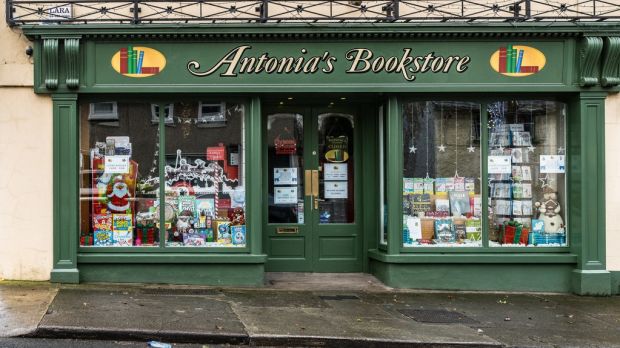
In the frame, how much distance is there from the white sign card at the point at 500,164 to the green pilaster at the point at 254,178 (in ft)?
11.5

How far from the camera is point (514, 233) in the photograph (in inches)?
407

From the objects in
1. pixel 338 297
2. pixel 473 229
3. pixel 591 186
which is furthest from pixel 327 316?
pixel 591 186

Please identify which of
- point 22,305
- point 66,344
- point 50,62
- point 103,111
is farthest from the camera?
point 103,111

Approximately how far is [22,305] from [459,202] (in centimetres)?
626

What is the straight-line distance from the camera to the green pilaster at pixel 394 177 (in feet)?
32.8

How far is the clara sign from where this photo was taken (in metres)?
9.69

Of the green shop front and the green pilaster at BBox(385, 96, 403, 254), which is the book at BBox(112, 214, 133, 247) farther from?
the green pilaster at BBox(385, 96, 403, 254)

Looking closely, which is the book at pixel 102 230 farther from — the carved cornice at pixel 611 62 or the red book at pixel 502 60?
the carved cornice at pixel 611 62

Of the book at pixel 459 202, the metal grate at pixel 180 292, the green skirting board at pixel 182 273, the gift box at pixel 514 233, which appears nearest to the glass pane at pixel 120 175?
the green skirting board at pixel 182 273

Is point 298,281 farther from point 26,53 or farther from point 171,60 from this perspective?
point 26,53

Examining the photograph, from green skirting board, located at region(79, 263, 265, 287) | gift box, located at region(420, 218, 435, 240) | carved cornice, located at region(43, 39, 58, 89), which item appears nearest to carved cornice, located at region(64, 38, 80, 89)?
carved cornice, located at region(43, 39, 58, 89)

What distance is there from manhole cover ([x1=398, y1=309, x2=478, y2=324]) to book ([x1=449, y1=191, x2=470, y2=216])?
212 cm

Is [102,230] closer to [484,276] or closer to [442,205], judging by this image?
[442,205]

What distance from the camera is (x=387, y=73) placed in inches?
386
